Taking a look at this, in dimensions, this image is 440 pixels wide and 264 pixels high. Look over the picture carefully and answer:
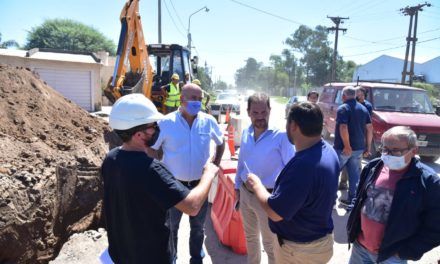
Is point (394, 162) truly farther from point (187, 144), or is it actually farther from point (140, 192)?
point (187, 144)

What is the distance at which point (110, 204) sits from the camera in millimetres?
1956

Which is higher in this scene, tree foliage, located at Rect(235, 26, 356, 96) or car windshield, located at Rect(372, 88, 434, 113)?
tree foliage, located at Rect(235, 26, 356, 96)

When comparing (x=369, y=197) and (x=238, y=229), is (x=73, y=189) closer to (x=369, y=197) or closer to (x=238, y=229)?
(x=238, y=229)

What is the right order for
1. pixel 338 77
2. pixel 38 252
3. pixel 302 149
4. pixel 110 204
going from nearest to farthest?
pixel 110 204, pixel 302 149, pixel 38 252, pixel 338 77

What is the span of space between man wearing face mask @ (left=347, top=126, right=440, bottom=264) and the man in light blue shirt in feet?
2.45

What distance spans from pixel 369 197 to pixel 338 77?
62325 mm

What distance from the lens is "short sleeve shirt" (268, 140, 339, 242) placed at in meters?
1.99

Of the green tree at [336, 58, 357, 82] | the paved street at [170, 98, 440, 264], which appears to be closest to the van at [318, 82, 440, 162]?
the paved street at [170, 98, 440, 264]

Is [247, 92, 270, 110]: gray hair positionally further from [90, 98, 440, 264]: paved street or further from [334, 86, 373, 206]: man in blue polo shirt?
[334, 86, 373, 206]: man in blue polo shirt

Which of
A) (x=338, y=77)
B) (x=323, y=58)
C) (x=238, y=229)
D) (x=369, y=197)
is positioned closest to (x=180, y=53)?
(x=238, y=229)

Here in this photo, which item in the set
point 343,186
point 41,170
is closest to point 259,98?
point 41,170

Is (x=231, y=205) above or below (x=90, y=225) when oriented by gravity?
above

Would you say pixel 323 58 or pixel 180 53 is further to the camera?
pixel 323 58

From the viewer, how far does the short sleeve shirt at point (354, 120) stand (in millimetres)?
5402
